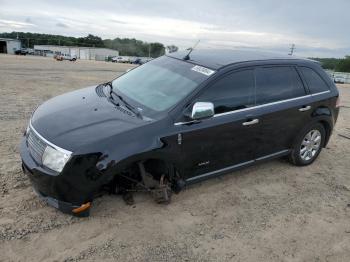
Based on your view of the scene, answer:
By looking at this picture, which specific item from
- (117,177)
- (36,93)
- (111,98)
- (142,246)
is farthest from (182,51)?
(36,93)

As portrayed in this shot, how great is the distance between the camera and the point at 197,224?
3.76 metres

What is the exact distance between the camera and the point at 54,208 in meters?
3.76

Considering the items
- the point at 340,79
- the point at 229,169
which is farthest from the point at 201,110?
the point at 340,79

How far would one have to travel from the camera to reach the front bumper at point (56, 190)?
328cm

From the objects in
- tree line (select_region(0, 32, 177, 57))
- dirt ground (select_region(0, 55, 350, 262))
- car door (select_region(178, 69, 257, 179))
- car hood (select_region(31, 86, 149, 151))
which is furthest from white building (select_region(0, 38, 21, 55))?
→ car door (select_region(178, 69, 257, 179))

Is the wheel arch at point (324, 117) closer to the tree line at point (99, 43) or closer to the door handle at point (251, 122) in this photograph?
the door handle at point (251, 122)

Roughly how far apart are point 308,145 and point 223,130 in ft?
6.87

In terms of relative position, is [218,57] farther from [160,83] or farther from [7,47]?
[7,47]

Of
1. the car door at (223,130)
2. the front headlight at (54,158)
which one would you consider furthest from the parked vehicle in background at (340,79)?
the front headlight at (54,158)

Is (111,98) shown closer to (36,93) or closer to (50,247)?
(50,247)

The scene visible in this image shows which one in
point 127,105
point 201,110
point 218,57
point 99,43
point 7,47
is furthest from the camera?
point 99,43

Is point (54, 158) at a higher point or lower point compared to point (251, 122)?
lower

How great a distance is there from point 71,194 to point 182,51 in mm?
2976

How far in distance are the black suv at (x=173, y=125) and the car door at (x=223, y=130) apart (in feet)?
0.04
